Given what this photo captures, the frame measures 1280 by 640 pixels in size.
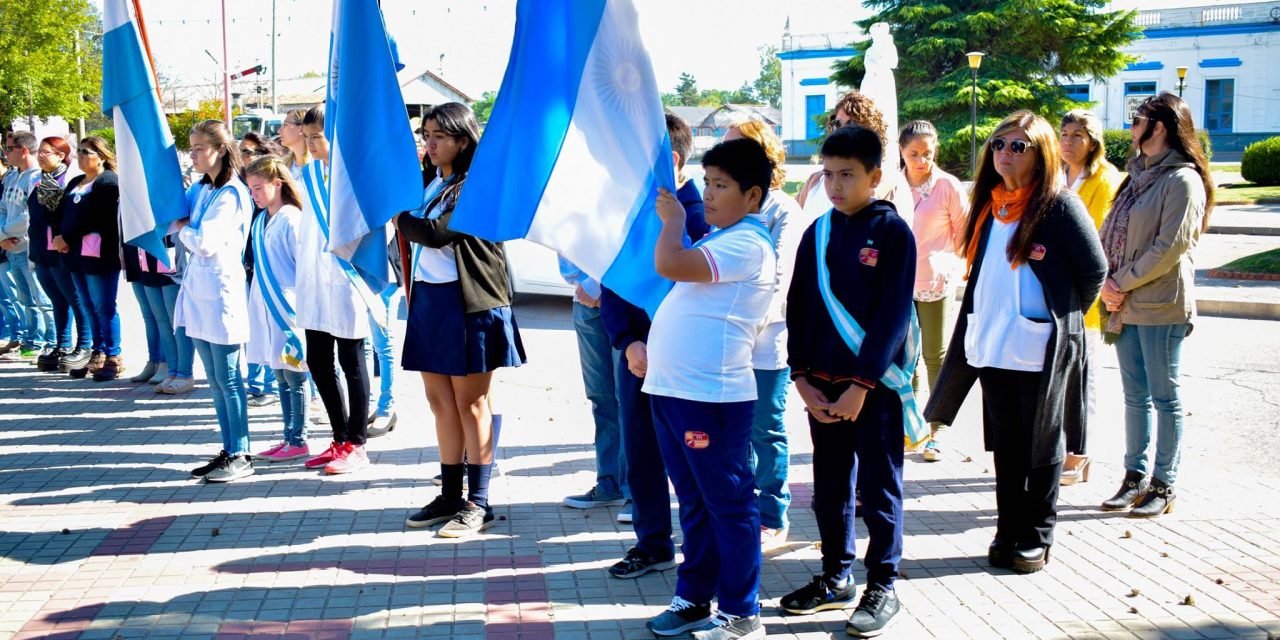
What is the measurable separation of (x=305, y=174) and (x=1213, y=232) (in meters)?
21.1

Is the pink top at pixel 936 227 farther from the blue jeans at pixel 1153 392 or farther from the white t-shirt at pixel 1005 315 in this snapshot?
the white t-shirt at pixel 1005 315

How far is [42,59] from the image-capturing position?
30734 millimetres

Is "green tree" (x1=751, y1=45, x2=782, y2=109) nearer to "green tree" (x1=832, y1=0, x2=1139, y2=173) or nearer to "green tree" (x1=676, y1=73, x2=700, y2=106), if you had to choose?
"green tree" (x1=676, y1=73, x2=700, y2=106)

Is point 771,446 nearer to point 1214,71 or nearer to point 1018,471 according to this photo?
point 1018,471

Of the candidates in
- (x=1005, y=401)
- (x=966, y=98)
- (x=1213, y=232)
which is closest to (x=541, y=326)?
(x=1005, y=401)

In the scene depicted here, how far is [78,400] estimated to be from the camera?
9094 mm

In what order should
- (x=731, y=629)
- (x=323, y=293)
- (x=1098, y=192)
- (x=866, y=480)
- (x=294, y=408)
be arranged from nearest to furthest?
(x=731, y=629) < (x=866, y=480) < (x=1098, y=192) < (x=323, y=293) < (x=294, y=408)

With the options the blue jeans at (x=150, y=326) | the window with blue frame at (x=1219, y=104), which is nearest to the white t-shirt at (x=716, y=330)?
the blue jeans at (x=150, y=326)

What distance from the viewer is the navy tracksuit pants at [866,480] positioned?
442 cm

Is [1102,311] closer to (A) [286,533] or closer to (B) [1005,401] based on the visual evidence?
(B) [1005,401]

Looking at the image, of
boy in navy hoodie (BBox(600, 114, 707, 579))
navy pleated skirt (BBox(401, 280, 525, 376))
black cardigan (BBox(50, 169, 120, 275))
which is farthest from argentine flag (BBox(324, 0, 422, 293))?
black cardigan (BBox(50, 169, 120, 275))

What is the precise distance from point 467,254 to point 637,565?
169 cm

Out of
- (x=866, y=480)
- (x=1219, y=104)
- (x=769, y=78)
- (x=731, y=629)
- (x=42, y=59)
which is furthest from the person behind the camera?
(x=769, y=78)

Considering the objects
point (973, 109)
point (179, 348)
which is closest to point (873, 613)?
point (179, 348)
